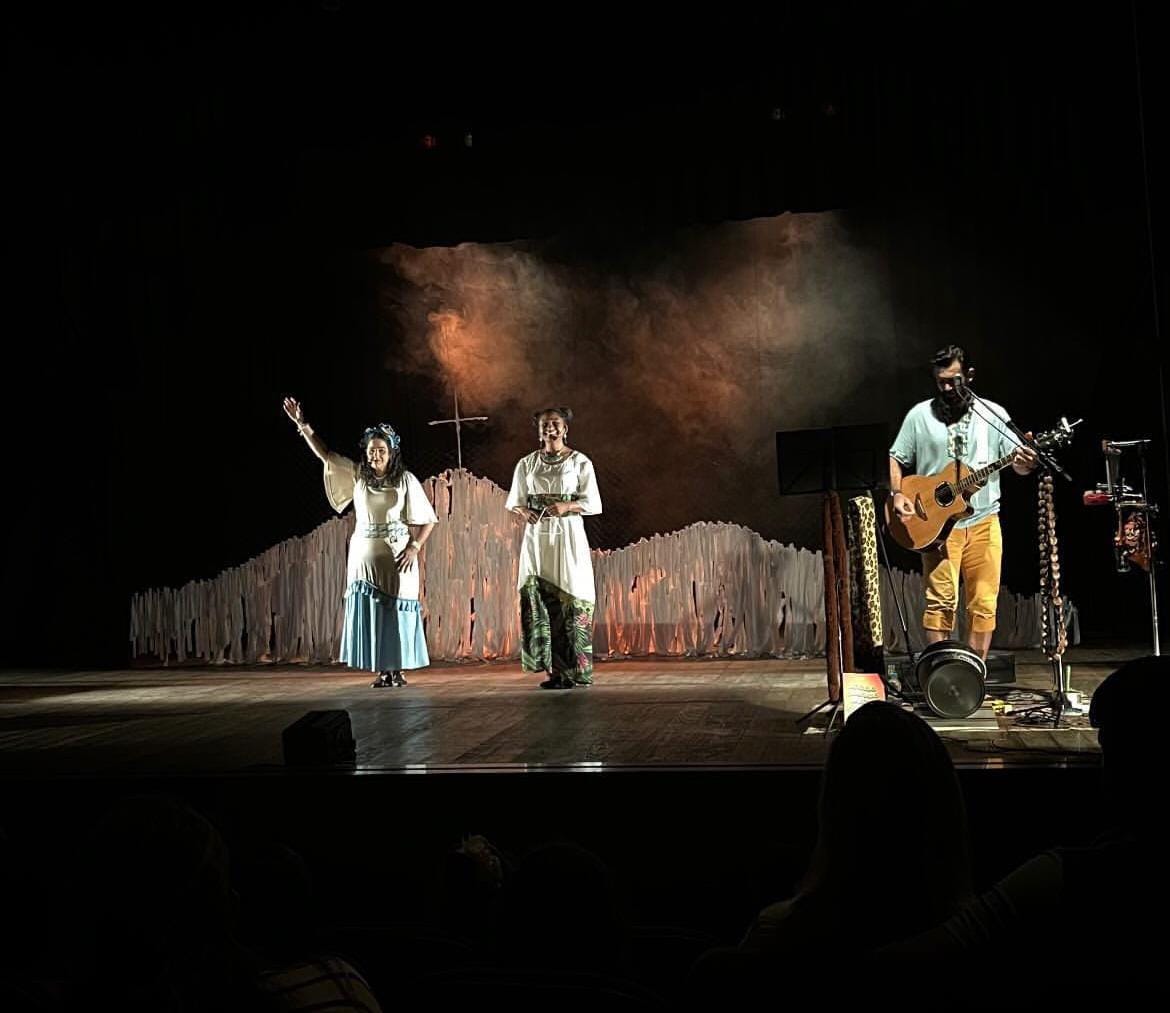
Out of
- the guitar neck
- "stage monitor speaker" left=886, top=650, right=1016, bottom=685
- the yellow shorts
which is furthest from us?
the yellow shorts

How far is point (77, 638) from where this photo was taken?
9.70 metres

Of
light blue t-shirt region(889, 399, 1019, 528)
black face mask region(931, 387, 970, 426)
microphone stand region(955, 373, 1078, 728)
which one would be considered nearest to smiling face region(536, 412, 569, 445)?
light blue t-shirt region(889, 399, 1019, 528)

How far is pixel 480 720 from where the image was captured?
552 centimetres

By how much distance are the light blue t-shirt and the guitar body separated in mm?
70

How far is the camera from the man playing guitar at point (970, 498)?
6.12 meters

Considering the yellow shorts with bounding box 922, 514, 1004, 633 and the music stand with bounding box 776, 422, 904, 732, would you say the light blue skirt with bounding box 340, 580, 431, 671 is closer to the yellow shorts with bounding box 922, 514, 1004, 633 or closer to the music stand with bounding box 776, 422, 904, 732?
the yellow shorts with bounding box 922, 514, 1004, 633

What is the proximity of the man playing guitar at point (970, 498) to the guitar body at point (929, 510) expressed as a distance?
1.3 inches

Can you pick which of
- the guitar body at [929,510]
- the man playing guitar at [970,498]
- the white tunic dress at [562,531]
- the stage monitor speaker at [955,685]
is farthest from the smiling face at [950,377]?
the white tunic dress at [562,531]

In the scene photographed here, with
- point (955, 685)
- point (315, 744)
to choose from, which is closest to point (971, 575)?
point (955, 685)

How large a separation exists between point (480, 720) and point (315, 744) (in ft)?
5.03

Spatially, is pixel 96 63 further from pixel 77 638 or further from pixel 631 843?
pixel 631 843

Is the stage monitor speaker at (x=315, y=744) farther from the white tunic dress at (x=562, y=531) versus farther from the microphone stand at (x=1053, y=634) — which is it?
the white tunic dress at (x=562, y=531)

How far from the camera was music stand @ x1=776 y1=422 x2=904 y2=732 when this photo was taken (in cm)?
493

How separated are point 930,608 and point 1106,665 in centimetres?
133
